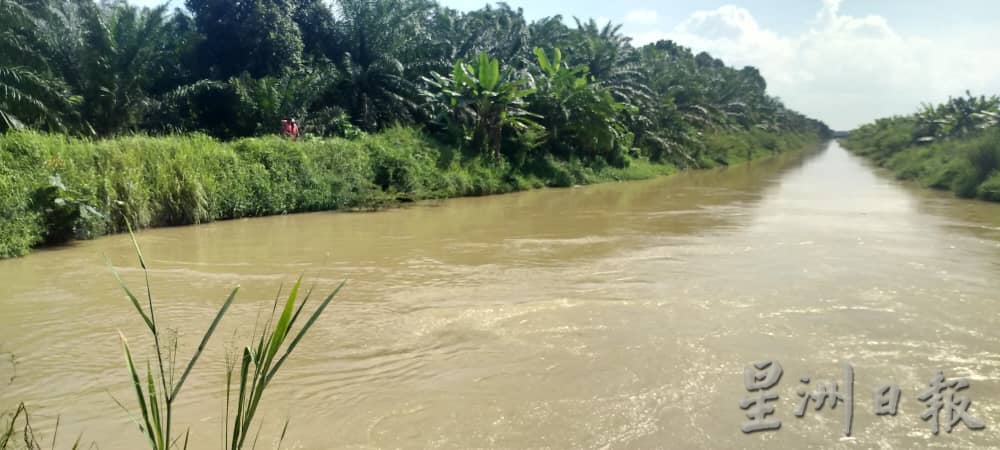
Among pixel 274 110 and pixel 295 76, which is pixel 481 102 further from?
pixel 274 110

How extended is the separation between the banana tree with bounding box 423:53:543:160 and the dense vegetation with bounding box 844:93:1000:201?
12.9 metres

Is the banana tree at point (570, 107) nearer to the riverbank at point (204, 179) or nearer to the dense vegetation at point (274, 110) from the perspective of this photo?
the dense vegetation at point (274, 110)

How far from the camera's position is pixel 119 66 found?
17.3m

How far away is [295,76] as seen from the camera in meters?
19.1

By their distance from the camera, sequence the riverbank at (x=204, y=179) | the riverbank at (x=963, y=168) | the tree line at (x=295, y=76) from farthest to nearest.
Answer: the riverbank at (x=963, y=168), the tree line at (x=295, y=76), the riverbank at (x=204, y=179)

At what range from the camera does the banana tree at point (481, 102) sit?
1900 centimetres

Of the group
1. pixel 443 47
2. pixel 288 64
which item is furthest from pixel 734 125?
pixel 288 64

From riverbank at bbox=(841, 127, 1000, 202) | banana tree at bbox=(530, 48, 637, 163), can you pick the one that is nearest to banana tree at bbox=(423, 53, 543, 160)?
banana tree at bbox=(530, 48, 637, 163)

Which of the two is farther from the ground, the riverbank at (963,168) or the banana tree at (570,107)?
the banana tree at (570,107)

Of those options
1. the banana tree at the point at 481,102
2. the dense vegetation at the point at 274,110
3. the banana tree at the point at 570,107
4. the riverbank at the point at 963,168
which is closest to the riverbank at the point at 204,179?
the dense vegetation at the point at 274,110

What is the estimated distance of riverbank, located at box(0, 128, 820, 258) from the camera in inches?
377

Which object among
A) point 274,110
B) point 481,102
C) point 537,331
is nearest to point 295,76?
point 274,110

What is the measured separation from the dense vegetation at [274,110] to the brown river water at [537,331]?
131cm

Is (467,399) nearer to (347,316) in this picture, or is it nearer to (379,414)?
(379,414)
